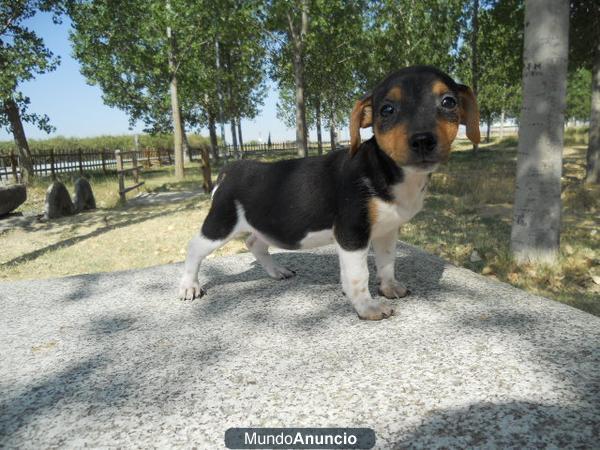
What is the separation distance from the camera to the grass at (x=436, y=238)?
4.70 meters

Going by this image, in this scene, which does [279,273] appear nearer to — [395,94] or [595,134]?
[395,94]

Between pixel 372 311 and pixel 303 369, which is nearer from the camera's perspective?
pixel 303 369

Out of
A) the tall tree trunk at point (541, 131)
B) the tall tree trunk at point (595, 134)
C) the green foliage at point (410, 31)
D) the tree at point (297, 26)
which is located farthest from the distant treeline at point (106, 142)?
the tall tree trunk at point (541, 131)

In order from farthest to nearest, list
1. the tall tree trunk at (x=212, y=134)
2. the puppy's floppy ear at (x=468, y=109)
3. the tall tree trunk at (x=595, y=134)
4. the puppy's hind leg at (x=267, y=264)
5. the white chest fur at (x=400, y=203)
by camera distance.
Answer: the tall tree trunk at (x=212, y=134) → the tall tree trunk at (x=595, y=134) → the puppy's hind leg at (x=267, y=264) → the white chest fur at (x=400, y=203) → the puppy's floppy ear at (x=468, y=109)

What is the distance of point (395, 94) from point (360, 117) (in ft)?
1.03

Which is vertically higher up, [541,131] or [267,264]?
[541,131]

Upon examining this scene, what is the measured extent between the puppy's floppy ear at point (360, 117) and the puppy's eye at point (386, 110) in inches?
6.9

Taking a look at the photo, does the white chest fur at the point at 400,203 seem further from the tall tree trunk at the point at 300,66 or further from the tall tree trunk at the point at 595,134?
the tall tree trunk at the point at 300,66

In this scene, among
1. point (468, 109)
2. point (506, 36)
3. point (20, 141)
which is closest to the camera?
point (468, 109)

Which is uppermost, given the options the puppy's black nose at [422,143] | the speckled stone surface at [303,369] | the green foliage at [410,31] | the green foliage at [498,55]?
the green foliage at [410,31]

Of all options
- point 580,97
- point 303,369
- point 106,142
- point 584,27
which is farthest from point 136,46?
point 580,97

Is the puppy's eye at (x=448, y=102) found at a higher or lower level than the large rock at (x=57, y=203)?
higher

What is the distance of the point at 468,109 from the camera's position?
2.74 m

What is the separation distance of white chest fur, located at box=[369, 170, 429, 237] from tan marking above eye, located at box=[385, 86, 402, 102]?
1.58ft
